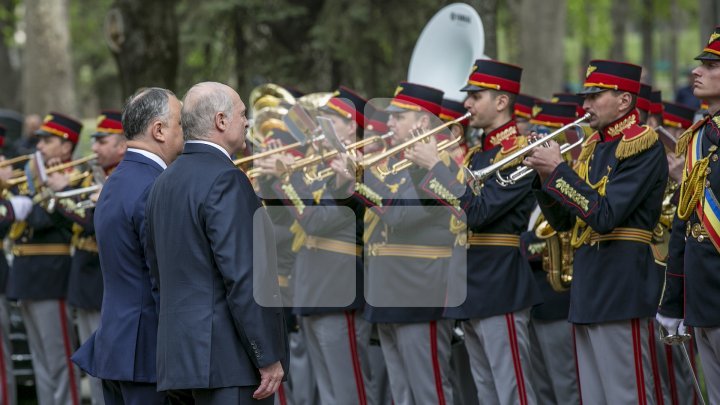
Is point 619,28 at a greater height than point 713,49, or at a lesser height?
greater

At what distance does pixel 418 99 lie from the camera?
6.70 meters

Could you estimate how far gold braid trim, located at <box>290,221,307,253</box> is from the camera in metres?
7.15

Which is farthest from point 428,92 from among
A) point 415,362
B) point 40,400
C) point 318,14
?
point 318,14

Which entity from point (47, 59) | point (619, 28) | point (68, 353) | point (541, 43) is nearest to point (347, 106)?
point (68, 353)

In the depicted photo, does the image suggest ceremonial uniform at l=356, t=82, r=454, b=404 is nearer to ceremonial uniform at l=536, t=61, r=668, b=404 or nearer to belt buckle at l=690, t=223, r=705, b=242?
ceremonial uniform at l=536, t=61, r=668, b=404

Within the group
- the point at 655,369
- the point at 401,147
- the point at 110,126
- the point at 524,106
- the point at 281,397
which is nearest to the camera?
the point at 655,369

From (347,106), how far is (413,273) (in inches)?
52.7

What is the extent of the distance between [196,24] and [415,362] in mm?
7090

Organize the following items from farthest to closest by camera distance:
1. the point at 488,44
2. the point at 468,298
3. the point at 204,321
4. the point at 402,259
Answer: the point at 488,44, the point at 402,259, the point at 468,298, the point at 204,321

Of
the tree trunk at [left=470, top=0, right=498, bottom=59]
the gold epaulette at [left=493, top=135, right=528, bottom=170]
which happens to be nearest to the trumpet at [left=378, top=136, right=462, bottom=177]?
the gold epaulette at [left=493, top=135, right=528, bottom=170]

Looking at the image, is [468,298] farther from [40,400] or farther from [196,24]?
[196,24]

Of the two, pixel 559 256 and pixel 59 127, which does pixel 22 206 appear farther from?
pixel 559 256

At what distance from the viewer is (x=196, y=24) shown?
12562 mm

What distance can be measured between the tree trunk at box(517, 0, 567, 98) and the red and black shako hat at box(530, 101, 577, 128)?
794cm
